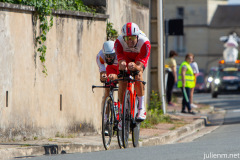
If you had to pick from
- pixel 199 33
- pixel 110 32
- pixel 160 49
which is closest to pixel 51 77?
pixel 110 32

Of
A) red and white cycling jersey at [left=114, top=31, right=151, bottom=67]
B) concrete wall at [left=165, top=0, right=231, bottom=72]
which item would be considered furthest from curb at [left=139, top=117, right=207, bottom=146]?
concrete wall at [left=165, top=0, right=231, bottom=72]

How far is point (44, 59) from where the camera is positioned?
10320 mm

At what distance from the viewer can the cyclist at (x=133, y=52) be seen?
29.7ft

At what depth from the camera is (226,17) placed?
7294 cm

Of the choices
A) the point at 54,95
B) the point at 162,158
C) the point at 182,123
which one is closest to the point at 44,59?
the point at 54,95

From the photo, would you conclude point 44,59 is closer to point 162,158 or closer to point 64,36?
point 64,36

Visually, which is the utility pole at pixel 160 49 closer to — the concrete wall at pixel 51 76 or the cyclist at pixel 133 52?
the concrete wall at pixel 51 76

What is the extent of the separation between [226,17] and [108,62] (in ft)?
212

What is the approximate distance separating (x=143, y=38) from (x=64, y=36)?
7.34 feet

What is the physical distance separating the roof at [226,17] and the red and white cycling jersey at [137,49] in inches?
2491

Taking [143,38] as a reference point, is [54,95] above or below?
below

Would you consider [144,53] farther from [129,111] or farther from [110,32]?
[110,32]

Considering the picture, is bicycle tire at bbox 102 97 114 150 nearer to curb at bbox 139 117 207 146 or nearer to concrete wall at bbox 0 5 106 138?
curb at bbox 139 117 207 146

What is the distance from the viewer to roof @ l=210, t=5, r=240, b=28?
235 ft
